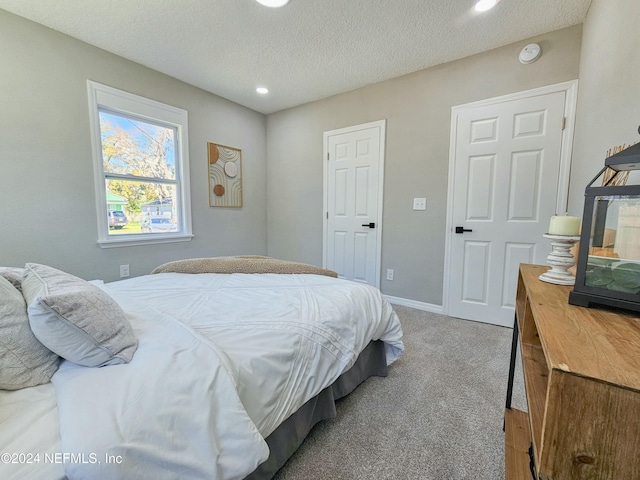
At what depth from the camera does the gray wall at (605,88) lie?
1.13 metres

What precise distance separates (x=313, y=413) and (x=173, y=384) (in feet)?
2.55

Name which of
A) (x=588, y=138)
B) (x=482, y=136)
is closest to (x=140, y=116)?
(x=482, y=136)

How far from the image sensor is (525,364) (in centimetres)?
91

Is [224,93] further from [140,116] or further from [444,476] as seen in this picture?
[444,476]

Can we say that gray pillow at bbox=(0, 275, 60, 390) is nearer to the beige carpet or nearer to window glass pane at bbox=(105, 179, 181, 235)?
the beige carpet

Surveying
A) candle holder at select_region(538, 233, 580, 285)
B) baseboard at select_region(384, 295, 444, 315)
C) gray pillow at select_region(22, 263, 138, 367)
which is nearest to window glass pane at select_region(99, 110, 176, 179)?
gray pillow at select_region(22, 263, 138, 367)

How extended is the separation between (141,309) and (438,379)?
1715 mm

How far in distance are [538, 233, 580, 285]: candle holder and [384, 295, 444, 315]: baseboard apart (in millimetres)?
1964

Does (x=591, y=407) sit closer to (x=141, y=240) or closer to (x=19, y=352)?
(x=19, y=352)

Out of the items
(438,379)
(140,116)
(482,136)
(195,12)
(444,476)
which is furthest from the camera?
(140,116)

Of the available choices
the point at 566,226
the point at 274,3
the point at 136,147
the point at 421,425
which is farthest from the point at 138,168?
the point at 566,226

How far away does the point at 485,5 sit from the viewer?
73.9 inches

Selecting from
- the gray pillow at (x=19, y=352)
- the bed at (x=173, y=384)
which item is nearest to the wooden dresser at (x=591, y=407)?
the bed at (x=173, y=384)

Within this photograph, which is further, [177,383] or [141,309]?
[141,309]
